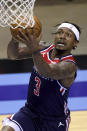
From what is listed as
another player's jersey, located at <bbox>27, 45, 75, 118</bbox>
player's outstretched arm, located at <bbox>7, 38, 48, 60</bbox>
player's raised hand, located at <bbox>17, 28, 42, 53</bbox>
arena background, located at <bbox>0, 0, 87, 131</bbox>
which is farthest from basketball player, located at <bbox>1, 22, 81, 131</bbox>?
arena background, located at <bbox>0, 0, 87, 131</bbox>

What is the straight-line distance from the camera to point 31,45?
85.6 inches

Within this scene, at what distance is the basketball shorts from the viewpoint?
9.03 ft

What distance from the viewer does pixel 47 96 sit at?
9.16 feet

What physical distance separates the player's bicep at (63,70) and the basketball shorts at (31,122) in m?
0.47

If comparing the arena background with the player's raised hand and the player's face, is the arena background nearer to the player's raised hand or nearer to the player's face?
the player's face

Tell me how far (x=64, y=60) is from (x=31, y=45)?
1.95 ft

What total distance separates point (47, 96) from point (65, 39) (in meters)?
0.50

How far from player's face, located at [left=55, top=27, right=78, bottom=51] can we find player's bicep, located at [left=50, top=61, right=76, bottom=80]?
0.17 metres

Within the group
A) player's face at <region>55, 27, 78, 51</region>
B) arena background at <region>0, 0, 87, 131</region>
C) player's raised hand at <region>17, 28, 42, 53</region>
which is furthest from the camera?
arena background at <region>0, 0, 87, 131</region>

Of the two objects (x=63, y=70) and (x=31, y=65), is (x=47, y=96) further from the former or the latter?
(x=31, y=65)

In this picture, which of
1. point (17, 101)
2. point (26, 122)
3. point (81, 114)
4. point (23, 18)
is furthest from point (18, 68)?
point (23, 18)

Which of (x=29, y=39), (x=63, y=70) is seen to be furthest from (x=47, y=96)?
(x=29, y=39)

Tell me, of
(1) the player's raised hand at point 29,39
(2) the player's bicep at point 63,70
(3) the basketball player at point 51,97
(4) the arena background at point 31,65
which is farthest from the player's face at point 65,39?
(4) the arena background at point 31,65

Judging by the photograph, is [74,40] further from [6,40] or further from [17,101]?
[6,40]
